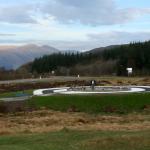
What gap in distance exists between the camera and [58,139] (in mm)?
18500

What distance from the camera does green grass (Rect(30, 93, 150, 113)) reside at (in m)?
44.3

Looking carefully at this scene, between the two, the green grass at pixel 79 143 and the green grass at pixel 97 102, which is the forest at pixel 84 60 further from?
the green grass at pixel 79 143

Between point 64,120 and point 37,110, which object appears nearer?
point 64,120

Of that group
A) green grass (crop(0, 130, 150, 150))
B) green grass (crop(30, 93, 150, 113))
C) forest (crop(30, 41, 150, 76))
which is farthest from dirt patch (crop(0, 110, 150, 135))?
forest (crop(30, 41, 150, 76))

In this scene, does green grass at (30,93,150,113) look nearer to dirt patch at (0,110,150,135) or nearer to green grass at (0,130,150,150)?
dirt patch at (0,110,150,135)

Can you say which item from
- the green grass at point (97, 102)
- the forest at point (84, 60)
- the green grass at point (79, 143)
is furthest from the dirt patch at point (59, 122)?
the forest at point (84, 60)

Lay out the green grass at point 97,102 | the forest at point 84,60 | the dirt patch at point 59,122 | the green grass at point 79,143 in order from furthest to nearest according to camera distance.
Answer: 1. the forest at point 84,60
2. the green grass at point 97,102
3. the dirt patch at point 59,122
4. the green grass at point 79,143

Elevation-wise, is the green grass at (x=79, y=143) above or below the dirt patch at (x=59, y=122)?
above

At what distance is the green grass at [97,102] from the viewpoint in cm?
4428

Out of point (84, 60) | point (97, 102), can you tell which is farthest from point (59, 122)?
point (84, 60)

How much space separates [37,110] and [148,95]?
11.6 m

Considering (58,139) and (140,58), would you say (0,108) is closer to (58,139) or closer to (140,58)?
(58,139)

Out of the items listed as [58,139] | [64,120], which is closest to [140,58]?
[64,120]

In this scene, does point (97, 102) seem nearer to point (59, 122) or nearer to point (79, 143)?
point (59, 122)
